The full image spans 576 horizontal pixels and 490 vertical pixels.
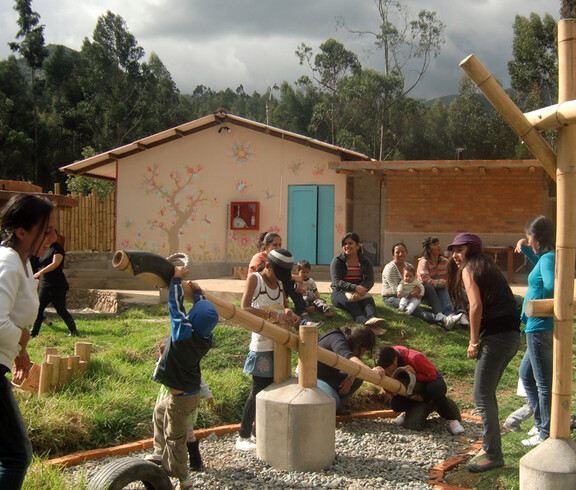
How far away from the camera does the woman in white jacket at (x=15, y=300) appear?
2.67m

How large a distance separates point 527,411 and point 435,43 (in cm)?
3288

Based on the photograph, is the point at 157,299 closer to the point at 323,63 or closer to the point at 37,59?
the point at 37,59

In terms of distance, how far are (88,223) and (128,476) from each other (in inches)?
633

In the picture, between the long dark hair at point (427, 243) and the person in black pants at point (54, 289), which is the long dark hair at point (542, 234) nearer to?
the long dark hair at point (427, 243)

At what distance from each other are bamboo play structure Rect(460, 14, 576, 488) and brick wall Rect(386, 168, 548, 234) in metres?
11.1

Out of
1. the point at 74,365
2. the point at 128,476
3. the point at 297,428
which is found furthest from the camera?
the point at 74,365

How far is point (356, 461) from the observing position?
16.1ft

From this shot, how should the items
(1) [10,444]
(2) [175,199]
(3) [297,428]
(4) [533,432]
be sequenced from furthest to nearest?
(2) [175,199], (4) [533,432], (3) [297,428], (1) [10,444]

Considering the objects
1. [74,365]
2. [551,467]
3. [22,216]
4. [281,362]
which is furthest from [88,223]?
[551,467]

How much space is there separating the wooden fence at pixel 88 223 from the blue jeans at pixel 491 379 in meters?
15.6

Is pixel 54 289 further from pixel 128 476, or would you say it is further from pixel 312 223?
pixel 312 223

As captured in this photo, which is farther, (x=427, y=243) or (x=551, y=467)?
(x=427, y=243)

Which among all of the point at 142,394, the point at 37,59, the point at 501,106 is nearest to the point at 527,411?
the point at 501,106

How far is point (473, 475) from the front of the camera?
14.5 feet
